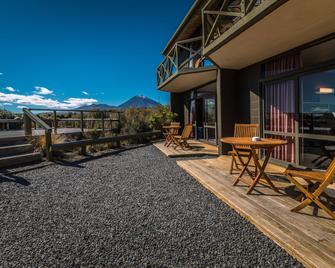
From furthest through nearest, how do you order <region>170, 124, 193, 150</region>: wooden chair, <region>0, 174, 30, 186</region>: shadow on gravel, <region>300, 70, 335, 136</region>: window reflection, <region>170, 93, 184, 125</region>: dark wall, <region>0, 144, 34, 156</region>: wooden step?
<region>170, 93, 184, 125</region>: dark wall, <region>170, 124, 193, 150</region>: wooden chair, <region>0, 144, 34, 156</region>: wooden step, <region>0, 174, 30, 186</region>: shadow on gravel, <region>300, 70, 335, 136</region>: window reflection

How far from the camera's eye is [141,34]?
13797mm

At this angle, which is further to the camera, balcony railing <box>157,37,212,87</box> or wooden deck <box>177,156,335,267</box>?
balcony railing <box>157,37,212,87</box>

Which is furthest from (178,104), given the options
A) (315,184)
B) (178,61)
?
(315,184)

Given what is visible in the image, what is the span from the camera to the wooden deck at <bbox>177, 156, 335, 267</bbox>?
67.2 inches

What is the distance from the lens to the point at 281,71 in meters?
4.54

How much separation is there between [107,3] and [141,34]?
4411 millimetres

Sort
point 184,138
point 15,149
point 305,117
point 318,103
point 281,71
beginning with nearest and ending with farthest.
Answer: point 318,103 < point 305,117 < point 281,71 < point 15,149 < point 184,138

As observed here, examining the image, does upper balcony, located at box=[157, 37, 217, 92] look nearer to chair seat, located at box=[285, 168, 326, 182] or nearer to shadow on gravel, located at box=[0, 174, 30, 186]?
chair seat, located at box=[285, 168, 326, 182]

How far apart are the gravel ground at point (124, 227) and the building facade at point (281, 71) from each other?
2.45 metres

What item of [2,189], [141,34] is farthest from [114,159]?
[141,34]

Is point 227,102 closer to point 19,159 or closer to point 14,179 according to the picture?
point 14,179

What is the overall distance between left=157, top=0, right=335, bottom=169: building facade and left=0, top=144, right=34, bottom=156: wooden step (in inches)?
223

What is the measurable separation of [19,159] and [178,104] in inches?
322

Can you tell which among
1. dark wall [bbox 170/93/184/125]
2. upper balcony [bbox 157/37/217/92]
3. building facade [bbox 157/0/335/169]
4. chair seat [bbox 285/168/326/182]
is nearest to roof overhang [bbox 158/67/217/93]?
upper balcony [bbox 157/37/217/92]
